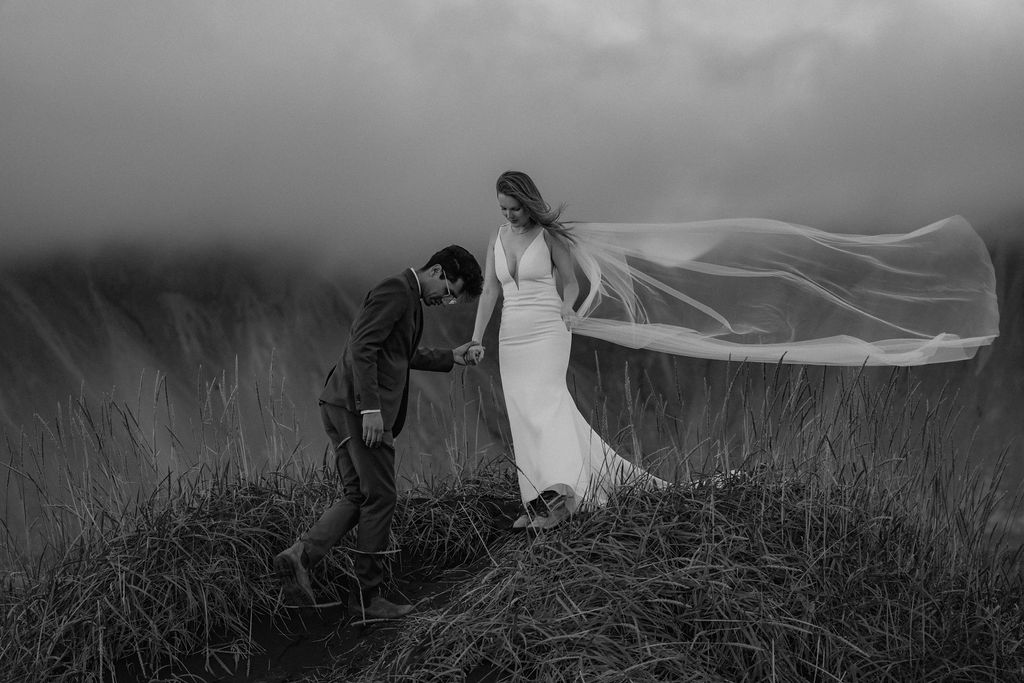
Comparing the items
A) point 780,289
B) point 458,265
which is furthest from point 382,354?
point 780,289

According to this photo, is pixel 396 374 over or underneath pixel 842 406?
over

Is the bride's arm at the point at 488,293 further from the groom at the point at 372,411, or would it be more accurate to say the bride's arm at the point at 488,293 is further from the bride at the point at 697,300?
the groom at the point at 372,411

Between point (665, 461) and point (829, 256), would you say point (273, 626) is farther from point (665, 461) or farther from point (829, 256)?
point (829, 256)

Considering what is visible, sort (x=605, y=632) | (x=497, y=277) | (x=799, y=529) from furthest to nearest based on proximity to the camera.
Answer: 1. (x=497, y=277)
2. (x=799, y=529)
3. (x=605, y=632)

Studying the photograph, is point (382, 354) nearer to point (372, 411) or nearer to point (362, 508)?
point (372, 411)

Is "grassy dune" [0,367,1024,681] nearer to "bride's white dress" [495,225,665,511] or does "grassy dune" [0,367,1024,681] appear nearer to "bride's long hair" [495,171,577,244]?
"bride's white dress" [495,225,665,511]

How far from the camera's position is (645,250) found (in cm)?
577

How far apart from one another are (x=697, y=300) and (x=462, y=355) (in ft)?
4.83

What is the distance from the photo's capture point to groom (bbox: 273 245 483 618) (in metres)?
4.46

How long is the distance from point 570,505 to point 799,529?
4.04ft

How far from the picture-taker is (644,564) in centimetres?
400

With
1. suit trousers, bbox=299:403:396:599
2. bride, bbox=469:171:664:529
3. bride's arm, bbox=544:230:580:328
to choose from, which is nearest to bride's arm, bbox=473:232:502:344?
bride, bbox=469:171:664:529

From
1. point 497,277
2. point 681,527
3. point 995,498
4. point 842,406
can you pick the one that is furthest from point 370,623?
point 995,498

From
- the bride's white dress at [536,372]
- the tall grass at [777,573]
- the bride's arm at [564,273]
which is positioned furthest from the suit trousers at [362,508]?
the bride's arm at [564,273]
